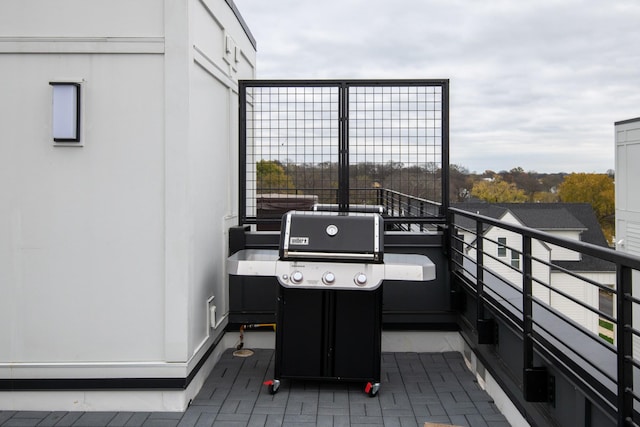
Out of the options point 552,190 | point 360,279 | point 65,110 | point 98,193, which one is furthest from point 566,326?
point 552,190

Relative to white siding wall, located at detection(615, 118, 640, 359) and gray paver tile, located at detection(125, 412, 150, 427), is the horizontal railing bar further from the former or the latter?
white siding wall, located at detection(615, 118, 640, 359)

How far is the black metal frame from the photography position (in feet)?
15.2

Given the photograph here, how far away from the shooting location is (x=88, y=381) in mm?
3273

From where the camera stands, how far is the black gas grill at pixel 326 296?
324cm

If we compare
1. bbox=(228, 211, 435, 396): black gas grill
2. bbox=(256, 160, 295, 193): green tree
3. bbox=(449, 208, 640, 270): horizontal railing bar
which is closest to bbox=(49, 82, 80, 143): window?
bbox=(228, 211, 435, 396): black gas grill

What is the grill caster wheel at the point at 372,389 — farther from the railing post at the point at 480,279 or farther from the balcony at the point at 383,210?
the railing post at the point at 480,279

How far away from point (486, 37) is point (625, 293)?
14.8 meters

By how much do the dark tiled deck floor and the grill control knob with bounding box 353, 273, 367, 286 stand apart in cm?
76

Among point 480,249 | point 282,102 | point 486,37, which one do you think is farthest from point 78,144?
point 486,37

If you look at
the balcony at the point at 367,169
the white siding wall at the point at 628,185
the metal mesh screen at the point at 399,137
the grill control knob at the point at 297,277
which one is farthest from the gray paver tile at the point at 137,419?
the white siding wall at the point at 628,185

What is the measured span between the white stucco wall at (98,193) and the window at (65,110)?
6cm

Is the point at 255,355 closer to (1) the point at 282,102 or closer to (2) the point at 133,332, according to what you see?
(2) the point at 133,332

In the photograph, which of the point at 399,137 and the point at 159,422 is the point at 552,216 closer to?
the point at 399,137

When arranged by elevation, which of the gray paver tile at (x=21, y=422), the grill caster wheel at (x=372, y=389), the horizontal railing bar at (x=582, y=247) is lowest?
the gray paver tile at (x=21, y=422)
